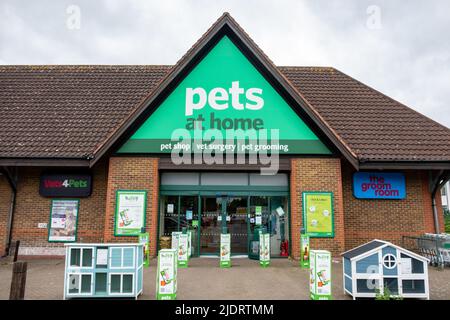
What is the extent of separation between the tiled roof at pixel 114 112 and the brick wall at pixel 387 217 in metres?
1.71

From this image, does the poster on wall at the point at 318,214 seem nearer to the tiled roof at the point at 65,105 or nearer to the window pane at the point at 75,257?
the window pane at the point at 75,257

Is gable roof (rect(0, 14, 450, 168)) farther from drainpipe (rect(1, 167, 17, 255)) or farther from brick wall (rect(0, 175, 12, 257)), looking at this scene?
brick wall (rect(0, 175, 12, 257))

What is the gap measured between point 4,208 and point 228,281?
884 centimetres

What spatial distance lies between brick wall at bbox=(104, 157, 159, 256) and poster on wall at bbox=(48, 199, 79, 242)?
1510mm

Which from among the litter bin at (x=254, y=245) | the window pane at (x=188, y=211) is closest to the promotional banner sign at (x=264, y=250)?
the litter bin at (x=254, y=245)

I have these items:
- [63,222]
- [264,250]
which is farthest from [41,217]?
[264,250]

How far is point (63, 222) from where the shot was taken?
1122cm

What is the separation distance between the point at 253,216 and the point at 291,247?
1.69 metres

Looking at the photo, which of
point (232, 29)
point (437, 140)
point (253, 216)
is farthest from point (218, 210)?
point (437, 140)

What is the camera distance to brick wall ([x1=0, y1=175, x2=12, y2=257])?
1110 cm

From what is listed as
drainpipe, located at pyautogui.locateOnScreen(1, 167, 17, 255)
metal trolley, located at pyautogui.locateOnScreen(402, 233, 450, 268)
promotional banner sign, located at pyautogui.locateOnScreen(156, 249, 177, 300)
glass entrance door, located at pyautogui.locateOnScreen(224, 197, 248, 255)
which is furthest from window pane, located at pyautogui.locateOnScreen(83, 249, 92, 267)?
metal trolley, located at pyautogui.locateOnScreen(402, 233, 450, 268)

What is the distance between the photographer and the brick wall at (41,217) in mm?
11141

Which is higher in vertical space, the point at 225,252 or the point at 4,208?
the point at 4,208

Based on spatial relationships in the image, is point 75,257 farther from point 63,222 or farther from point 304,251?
point 304,251
